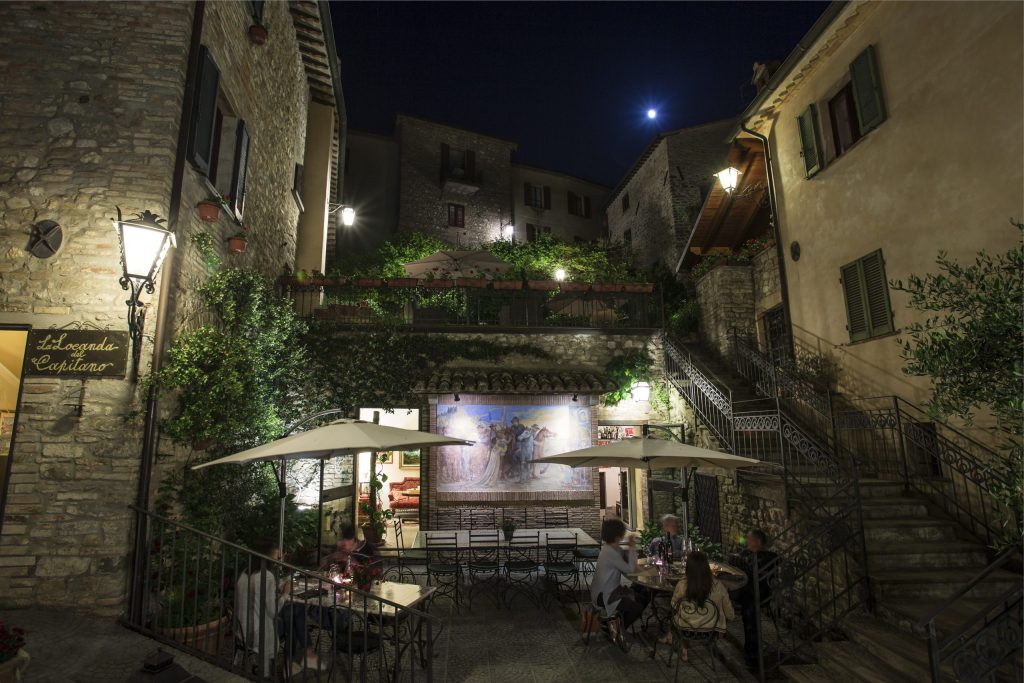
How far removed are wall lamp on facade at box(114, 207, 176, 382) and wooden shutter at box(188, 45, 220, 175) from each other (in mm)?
1321

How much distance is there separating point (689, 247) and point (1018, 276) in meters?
11.2

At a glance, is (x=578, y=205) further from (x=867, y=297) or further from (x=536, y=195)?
(x=867, y=297)

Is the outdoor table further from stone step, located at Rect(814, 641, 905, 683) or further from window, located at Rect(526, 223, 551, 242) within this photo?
window, located at Rect(526, 223, 551, 242)

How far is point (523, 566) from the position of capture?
7.07m

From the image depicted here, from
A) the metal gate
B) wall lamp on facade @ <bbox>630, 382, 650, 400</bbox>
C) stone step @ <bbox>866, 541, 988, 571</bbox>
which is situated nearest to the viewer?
stone step @ <bbox>866, 541, 988, 571</bbox>

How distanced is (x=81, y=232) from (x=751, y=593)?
26.8ft

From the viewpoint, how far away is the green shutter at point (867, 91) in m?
8.62

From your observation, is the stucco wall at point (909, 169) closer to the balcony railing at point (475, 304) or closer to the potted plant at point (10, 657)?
the balcony railing at point (475, 304)

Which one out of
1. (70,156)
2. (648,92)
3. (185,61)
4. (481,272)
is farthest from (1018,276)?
(648,92)

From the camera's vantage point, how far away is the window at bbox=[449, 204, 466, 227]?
2642 cm

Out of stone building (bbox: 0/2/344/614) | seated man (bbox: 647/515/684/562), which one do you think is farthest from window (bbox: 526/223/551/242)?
seated man (bbox: 647/515/684/562)

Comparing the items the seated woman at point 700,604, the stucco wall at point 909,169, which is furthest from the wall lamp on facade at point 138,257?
the stucco wall at point 909,169

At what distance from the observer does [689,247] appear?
48.8 ft

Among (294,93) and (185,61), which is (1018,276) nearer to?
(185,61)
